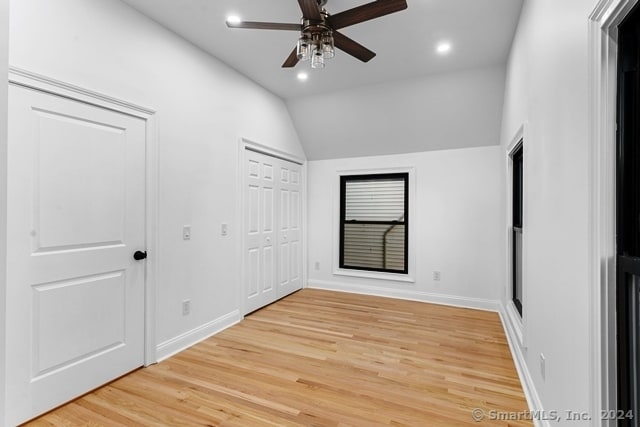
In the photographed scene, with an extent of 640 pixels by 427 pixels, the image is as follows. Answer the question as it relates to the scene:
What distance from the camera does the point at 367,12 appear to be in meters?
1.91

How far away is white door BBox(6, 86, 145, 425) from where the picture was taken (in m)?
1.83

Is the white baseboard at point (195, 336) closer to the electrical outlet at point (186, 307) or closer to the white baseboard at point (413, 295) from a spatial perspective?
the electrical outlet at point (186, 307)

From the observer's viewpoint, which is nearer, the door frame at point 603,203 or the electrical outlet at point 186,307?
the door frame at point 603,203

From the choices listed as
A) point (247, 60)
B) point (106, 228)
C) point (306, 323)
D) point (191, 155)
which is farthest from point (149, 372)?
point (247, 60)

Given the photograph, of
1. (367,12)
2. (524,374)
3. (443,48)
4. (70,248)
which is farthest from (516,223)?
(70,248)

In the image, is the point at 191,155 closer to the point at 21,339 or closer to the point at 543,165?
the point at 21,339

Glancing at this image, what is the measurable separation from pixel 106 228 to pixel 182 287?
0.86 meters

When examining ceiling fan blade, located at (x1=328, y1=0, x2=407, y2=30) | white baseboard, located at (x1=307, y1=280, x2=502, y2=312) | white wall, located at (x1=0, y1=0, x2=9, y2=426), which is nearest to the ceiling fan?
ceiling fan blade, located at (x1=328, y1=0, x2=407, y2=30)

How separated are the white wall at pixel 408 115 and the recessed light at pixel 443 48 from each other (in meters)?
0.54

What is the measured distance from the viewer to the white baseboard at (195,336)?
269cm

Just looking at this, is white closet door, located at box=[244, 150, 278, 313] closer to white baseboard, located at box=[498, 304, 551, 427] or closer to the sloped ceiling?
the sloped ceiling

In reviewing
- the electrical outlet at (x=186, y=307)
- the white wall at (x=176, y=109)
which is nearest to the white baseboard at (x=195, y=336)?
the white wall at (x=176, y=109)

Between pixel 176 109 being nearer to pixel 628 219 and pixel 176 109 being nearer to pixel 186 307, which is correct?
pixel 186 307

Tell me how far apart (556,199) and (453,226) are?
281cm
